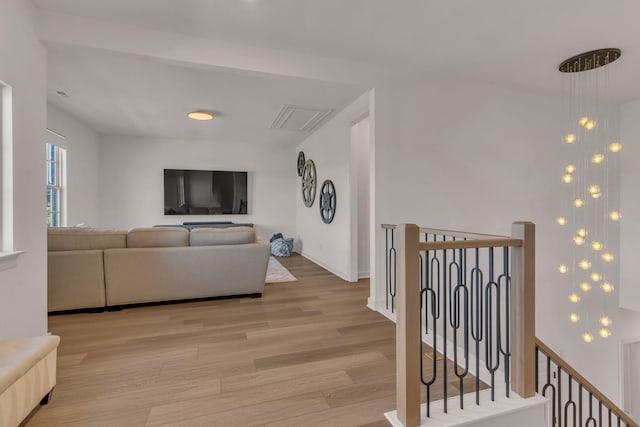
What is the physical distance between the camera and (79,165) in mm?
5016

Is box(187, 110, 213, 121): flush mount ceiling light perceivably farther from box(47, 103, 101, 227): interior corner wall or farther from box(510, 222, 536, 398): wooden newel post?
box(510, 222, 536, 398): wooden newel post

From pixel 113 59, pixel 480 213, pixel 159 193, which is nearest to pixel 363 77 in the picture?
pixel 480 213

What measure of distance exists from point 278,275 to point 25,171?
3.03 metres

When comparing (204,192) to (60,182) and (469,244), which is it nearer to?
(60,182)

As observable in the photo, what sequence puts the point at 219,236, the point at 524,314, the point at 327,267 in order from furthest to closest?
the point at 327,267 → the point at 219,236 → the point at 524,314

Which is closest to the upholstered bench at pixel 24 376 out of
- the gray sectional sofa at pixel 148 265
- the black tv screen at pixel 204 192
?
the gray sectional sofa at pixel 148 265

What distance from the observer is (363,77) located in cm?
Result: 310

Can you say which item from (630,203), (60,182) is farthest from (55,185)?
(630,203)

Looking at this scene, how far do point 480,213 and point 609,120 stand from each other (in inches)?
102

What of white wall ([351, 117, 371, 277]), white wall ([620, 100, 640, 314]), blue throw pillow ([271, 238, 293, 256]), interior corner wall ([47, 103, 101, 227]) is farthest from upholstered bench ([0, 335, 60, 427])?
white wall ([620, 100, 640, 314])

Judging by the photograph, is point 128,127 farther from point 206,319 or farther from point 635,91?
point 635,91

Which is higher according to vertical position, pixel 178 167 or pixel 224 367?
pixel 178 167

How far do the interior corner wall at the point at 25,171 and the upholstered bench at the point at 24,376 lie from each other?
0.61m

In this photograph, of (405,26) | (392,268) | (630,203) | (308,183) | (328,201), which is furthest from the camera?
(308,183)
